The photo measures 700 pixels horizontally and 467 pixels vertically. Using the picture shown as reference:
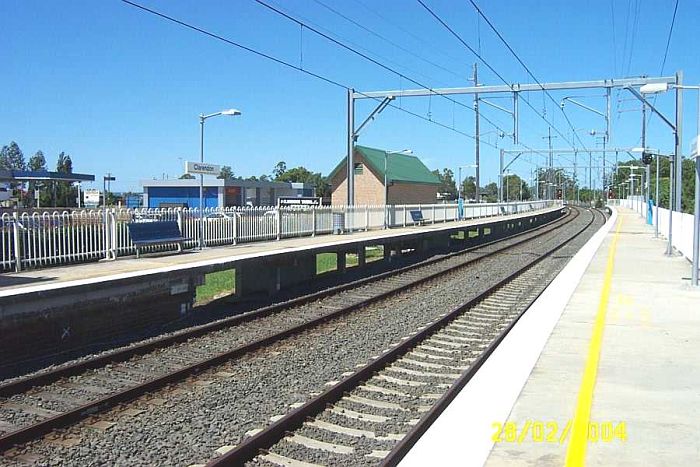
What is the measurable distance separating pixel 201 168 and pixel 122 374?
16.2 m

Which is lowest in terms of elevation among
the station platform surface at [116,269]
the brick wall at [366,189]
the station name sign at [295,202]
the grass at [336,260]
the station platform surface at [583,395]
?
the grass at [336,260]

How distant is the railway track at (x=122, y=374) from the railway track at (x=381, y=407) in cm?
188

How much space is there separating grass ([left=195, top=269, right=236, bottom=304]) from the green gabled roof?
4603cm

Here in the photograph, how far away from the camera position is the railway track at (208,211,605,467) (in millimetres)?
5680

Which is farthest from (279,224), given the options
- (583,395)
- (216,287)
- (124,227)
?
(583,395)

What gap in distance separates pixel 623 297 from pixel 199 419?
918 centimetres

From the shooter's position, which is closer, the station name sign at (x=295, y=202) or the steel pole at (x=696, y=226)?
the steel pole at (x=696, y=226)

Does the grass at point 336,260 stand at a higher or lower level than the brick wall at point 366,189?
lower

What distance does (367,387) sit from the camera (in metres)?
7.99

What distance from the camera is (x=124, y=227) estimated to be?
15.3m

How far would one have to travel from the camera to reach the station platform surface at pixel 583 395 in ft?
16.2

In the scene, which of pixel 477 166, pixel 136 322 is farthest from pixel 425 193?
pixel 136 322

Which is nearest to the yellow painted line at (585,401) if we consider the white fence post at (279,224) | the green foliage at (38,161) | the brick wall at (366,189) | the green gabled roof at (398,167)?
the white fence post at (279,224)
